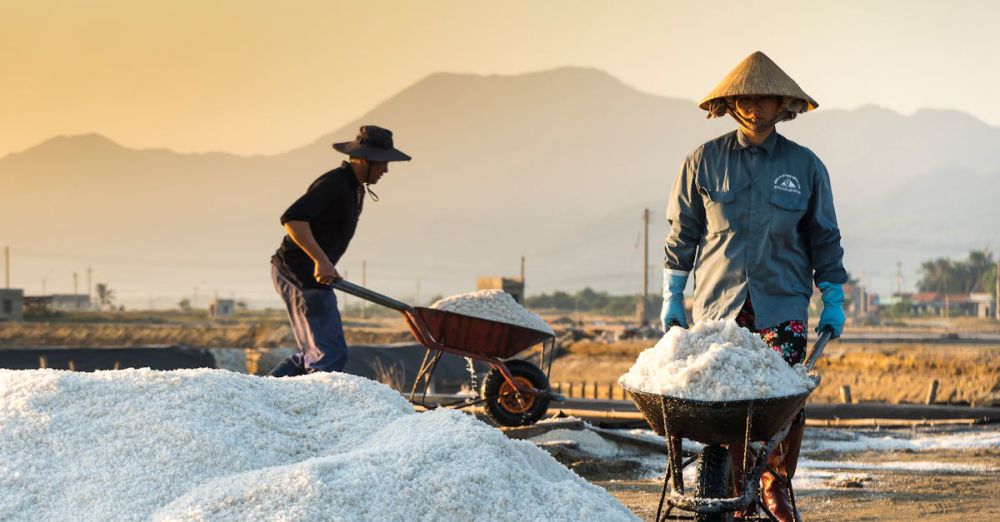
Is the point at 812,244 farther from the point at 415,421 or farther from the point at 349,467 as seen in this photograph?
the point at 349,467

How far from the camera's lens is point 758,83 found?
3979mm

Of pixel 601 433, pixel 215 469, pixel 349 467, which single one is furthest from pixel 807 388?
pixel 601 433

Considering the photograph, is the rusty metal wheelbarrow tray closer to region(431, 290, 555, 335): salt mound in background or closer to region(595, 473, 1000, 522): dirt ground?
region(595, 473, 1000, 522): dirt ground

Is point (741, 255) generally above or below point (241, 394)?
above

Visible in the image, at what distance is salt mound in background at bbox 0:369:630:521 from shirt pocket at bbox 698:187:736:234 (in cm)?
104

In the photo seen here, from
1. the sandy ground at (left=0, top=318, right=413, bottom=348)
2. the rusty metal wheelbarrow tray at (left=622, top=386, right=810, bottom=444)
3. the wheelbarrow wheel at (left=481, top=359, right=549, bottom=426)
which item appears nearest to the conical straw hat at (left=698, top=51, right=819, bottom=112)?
the rusty metal wheelbarrow tray at (left=622, top=386, right=810, bottom=444)

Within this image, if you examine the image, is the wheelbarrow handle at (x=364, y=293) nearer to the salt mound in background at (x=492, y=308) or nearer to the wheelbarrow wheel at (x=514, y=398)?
the salt mound in background at (x=492, y=308)

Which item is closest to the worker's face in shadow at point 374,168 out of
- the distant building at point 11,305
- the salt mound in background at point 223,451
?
the salt mound in background at point 223,451

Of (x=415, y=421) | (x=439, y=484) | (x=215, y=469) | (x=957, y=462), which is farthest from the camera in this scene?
(x=957, y=462)

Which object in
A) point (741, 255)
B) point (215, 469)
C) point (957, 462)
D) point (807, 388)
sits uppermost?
point (741, 255)

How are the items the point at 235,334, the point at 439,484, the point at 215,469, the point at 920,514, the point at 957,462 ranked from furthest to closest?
the point at 235,334 → the point at 957,462 → the point at 920,514 → the point at 215,469 → the point at 439,484

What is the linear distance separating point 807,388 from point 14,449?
2506 mm

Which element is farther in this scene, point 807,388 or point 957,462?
point 957,462

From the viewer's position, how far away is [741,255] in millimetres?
4023
